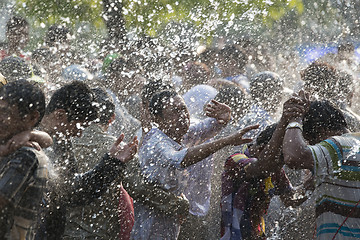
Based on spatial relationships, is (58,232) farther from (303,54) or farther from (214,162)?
(303,54)

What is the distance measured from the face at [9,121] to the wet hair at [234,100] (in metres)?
2.95

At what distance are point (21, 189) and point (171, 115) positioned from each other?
1.82 m

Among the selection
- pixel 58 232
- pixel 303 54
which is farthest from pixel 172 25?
pixel 58 232

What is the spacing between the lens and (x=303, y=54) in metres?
11.4

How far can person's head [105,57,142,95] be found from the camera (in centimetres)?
561

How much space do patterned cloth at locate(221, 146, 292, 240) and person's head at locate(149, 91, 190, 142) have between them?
20.3 inches

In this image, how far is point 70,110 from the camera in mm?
3137

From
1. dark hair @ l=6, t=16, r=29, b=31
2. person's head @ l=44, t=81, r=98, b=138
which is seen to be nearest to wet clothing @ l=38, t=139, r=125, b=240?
person's head @ l=44, t=81, r=98, b=138

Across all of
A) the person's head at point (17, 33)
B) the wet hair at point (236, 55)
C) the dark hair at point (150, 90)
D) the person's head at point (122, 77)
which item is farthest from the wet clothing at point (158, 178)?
the wet hair at point (236, 55)

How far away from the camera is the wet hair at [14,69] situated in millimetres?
4617

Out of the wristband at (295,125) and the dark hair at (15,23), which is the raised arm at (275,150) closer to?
the wristband at (295,125)

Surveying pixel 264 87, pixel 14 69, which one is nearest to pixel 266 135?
pixel 264 87

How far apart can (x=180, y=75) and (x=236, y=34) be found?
7435 millimetres

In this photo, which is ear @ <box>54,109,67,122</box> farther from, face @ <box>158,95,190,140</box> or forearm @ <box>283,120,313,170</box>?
forearm @ <box>283,120,313,170</box>
